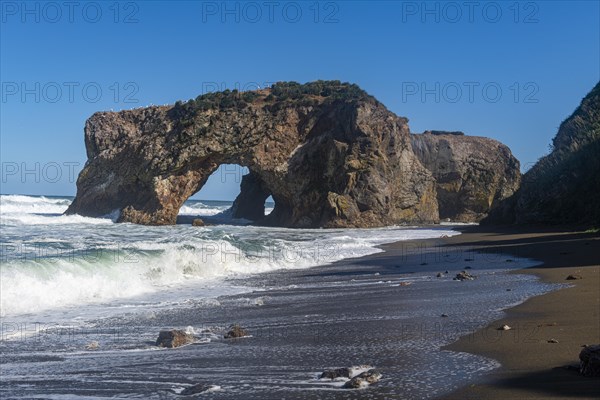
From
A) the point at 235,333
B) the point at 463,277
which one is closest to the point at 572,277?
the point at 463,277

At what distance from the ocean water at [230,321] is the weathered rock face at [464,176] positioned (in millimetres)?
36655

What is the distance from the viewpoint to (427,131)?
5825 centimetres

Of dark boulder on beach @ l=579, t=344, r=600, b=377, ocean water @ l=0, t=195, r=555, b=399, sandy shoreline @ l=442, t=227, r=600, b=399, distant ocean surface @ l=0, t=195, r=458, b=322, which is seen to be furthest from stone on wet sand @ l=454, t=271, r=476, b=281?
dark boulder on beach @ l=579, t=344, r=600, b=377

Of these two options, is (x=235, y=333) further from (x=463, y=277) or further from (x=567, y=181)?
(x=567, y=181)

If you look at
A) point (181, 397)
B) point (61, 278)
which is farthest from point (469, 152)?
point (181, 397)

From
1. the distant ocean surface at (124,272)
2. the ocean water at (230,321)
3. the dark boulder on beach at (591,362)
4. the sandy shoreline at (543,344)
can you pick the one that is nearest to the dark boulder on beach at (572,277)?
the sandy shoreline at (543,344)

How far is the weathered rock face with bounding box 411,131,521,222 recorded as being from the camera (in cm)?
5238

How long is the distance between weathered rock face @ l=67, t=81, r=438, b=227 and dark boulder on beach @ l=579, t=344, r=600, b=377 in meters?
35.1

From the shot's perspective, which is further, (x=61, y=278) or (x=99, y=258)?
(x=99, y=258)

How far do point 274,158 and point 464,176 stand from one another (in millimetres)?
18987

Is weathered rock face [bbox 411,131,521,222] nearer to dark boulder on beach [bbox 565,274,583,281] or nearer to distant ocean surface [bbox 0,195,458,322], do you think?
distant ocean surface [bbox 0,195,458,322]

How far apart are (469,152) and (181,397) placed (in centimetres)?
5232

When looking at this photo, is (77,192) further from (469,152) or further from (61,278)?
(61,278)

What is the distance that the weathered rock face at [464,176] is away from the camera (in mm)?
52375
